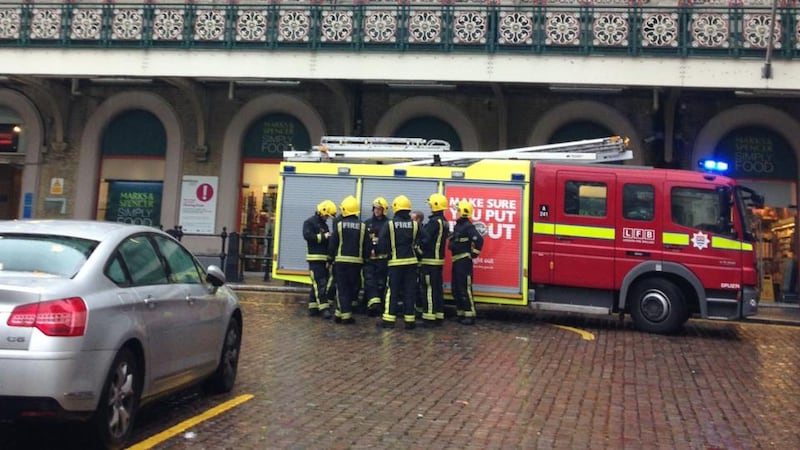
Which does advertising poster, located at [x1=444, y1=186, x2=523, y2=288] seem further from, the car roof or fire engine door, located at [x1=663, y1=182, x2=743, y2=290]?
the car roof

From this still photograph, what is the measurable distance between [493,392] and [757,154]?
13.2m

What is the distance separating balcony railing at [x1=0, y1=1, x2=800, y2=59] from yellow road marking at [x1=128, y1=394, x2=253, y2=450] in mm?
11132

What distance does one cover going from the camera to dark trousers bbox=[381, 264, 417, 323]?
1055cm

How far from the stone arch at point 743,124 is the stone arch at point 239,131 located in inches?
375

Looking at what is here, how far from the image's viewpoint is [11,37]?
17.0 metres

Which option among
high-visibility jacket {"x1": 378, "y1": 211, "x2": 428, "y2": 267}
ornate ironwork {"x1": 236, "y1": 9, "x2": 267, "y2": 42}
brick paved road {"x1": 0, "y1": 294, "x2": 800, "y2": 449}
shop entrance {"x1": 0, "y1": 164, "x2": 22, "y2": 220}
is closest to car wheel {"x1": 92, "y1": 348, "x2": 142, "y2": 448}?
brick paved road {"x1": 0, "y1": 294, "x2": 800, "y2": 449}


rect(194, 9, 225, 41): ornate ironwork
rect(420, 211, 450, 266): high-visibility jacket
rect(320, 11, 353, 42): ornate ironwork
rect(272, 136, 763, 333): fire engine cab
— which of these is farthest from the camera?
rect(194, 9, 225, 41): ornate ironwork

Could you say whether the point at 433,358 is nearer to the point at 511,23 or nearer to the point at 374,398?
the point at 374,398

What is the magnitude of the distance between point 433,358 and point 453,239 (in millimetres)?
2898

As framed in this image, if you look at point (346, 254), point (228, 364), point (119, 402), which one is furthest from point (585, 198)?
point (119, 402)

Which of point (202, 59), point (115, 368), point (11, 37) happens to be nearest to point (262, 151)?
point (202, 59)

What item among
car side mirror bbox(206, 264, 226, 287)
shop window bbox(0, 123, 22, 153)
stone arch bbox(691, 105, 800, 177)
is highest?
stone arch bbox(691, 105, 800, 177)

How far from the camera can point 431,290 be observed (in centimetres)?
1089

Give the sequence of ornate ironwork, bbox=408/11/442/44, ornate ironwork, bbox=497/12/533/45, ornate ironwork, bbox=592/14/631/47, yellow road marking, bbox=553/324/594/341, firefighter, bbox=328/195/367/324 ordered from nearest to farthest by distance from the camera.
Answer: yellow road marking, bbox=553/324/594/341
firefighter, bbox=328/195/367/324
ornate ironwork, bbox=592/14/631/47
ornate ironwork, bbox=497/12/533/45
ornate ironwork, bbox=408/11/442/44
